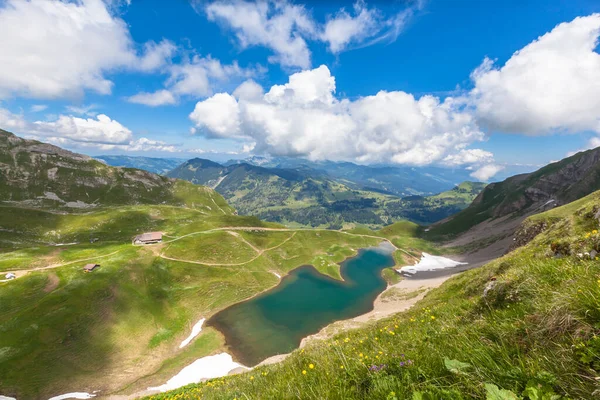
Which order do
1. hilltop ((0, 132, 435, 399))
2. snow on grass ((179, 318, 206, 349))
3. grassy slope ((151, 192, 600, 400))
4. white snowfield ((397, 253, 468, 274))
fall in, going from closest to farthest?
grassy slope ((151, 192, 600, 400))
hilltop ((0, 132, 435, 399))
snow on grass ((179, 318, 206, 349))
white snowfield ((397, 253, 468, 274))

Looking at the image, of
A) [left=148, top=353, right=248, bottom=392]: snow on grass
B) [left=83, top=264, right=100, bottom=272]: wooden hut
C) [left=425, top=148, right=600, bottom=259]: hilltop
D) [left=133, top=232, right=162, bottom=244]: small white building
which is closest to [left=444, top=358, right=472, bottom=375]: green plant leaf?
[left=148, top=353, right=248, bottom=392]: snow on grass

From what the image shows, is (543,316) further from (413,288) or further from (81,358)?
(413,288)

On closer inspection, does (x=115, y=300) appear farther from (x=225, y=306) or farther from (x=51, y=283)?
(x=225, y=306)

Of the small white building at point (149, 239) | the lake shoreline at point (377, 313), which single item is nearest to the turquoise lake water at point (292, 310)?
the lake shoreline at point (377, 313)

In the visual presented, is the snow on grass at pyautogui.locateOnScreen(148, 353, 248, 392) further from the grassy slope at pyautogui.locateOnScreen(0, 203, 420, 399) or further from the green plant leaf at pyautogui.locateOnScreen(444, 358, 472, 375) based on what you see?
the green plant leaf at pyautogui.locateOnScreen(444, 358, 472, 375)

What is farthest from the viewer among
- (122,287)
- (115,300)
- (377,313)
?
(377,313)

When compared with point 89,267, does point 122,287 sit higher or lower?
lower

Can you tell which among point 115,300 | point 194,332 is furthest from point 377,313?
point 115,300
